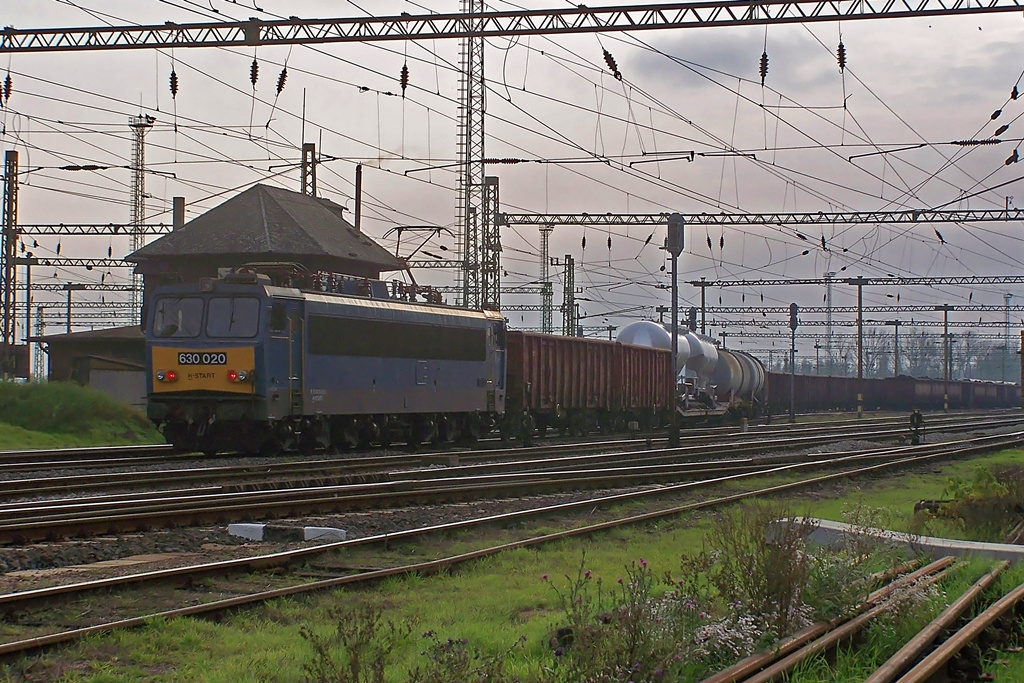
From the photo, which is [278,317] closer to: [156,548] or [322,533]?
[322,533]

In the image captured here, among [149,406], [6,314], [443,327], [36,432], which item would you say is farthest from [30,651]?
[6,314]

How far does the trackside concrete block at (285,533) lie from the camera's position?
12.3 m

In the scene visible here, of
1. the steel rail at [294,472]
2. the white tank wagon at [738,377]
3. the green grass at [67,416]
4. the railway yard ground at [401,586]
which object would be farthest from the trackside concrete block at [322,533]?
the white tank wagon at [738,377]

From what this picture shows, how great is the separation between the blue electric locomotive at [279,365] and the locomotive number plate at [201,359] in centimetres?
2

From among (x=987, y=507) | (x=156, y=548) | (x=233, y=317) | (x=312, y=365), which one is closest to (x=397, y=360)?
(x=312, y=365)

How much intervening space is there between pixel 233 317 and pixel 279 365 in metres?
1.24

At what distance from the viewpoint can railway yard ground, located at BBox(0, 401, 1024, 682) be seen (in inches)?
268

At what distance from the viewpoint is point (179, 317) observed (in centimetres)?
2195

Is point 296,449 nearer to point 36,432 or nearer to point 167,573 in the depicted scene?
point 36,432

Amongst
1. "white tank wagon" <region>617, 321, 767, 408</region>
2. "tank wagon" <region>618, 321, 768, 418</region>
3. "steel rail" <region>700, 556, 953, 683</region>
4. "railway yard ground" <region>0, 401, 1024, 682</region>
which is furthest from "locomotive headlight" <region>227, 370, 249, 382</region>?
"white tank wagon" <region>617, 321, 767, 408</region>

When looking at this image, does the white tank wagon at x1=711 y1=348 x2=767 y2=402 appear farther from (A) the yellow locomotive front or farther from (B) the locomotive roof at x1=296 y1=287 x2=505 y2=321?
(A) the yellow locomotive front

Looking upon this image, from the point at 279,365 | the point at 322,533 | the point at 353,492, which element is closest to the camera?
the point at 322,533

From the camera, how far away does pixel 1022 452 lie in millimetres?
30203

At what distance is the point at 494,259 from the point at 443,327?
11504 millimetres
